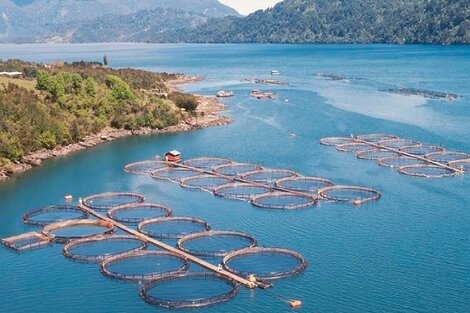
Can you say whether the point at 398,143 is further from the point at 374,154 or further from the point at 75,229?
the point at 75,229

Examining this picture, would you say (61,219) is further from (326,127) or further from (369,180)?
(326,127)

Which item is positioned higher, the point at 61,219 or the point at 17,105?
the point at 17,105

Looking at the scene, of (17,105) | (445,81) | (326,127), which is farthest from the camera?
(445,81)

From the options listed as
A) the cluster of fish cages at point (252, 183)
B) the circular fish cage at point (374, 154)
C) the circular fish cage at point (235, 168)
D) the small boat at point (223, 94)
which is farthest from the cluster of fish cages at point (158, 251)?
the small boat at point (223, 94)

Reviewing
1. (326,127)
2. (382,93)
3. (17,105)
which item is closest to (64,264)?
(17,105)

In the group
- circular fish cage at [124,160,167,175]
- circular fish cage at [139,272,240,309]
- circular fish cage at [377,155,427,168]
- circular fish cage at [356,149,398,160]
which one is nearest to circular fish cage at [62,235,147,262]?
circular fish cage at [139,272,240,309]

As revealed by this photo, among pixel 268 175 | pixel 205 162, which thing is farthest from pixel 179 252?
pixel 205 162
